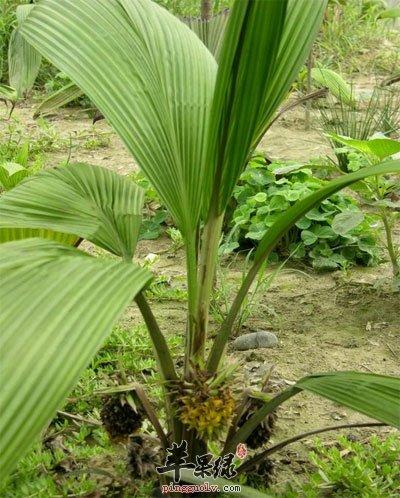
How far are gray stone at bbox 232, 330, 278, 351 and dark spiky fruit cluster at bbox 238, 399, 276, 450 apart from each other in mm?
722

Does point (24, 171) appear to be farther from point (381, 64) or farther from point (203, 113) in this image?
point (381, 64)

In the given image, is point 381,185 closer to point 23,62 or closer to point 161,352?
point 23,62

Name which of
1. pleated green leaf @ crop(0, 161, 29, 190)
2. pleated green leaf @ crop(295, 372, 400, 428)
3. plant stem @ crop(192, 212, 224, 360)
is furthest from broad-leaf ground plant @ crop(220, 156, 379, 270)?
pleated green leaf @ crop(295, 372, 400, 428)

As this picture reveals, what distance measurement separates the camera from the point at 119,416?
1.53m

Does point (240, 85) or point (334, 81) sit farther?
point (334, 81)

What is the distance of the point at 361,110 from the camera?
14.7ft

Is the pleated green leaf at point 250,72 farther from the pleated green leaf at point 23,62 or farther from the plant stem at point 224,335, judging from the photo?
the pleated green leaf at point 23,62

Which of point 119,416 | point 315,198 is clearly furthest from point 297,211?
point 119,416

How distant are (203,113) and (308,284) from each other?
49.8 inches

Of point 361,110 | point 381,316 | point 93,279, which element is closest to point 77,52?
point 93,279

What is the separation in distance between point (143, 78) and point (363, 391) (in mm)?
697

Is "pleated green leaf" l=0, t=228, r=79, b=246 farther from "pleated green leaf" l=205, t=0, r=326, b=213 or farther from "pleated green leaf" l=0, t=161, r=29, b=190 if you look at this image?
"pleated green leaf" l=0, t=161, r=29, b=190

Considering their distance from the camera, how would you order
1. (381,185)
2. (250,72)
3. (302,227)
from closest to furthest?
(250,72)
(381,185)
(302,227)

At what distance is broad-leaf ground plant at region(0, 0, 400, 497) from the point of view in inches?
50.6
